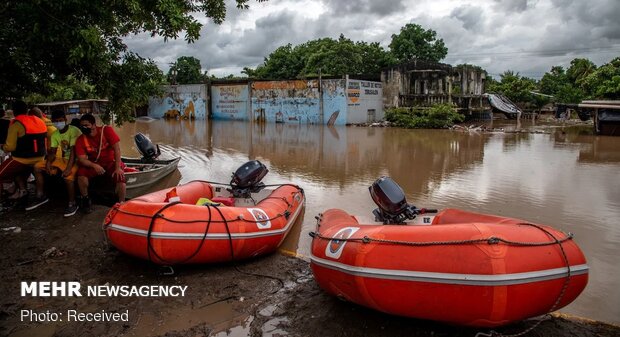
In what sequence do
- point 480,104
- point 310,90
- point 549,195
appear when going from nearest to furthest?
point 549,195
point 310,90
point 480,104

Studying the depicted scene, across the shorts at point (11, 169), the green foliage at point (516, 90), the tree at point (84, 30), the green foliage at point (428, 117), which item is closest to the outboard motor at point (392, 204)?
the tree at point (84, 30)

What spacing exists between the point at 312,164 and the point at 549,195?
6.36 meters

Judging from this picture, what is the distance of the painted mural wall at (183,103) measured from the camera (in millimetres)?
35656

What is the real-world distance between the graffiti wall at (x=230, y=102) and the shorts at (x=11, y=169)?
26.6 metres

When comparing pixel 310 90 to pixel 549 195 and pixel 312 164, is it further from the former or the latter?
pixel 549 195

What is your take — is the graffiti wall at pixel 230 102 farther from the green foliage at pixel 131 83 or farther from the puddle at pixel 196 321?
the puddle at pixel 196 321

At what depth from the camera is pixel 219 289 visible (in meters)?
4.35

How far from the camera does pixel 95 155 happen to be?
6227mm

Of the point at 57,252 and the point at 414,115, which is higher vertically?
the point at 414,115

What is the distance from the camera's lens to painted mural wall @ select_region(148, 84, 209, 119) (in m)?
35.7

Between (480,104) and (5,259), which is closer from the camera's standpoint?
(5,259)

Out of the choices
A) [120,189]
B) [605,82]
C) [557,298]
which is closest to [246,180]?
[120,189]

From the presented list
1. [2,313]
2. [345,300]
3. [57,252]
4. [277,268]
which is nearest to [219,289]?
[277,268]

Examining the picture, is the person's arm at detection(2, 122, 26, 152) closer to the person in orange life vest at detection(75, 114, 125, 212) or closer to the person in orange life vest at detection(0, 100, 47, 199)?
the person in orange life vest at detection(0, 100, 47, 199)
